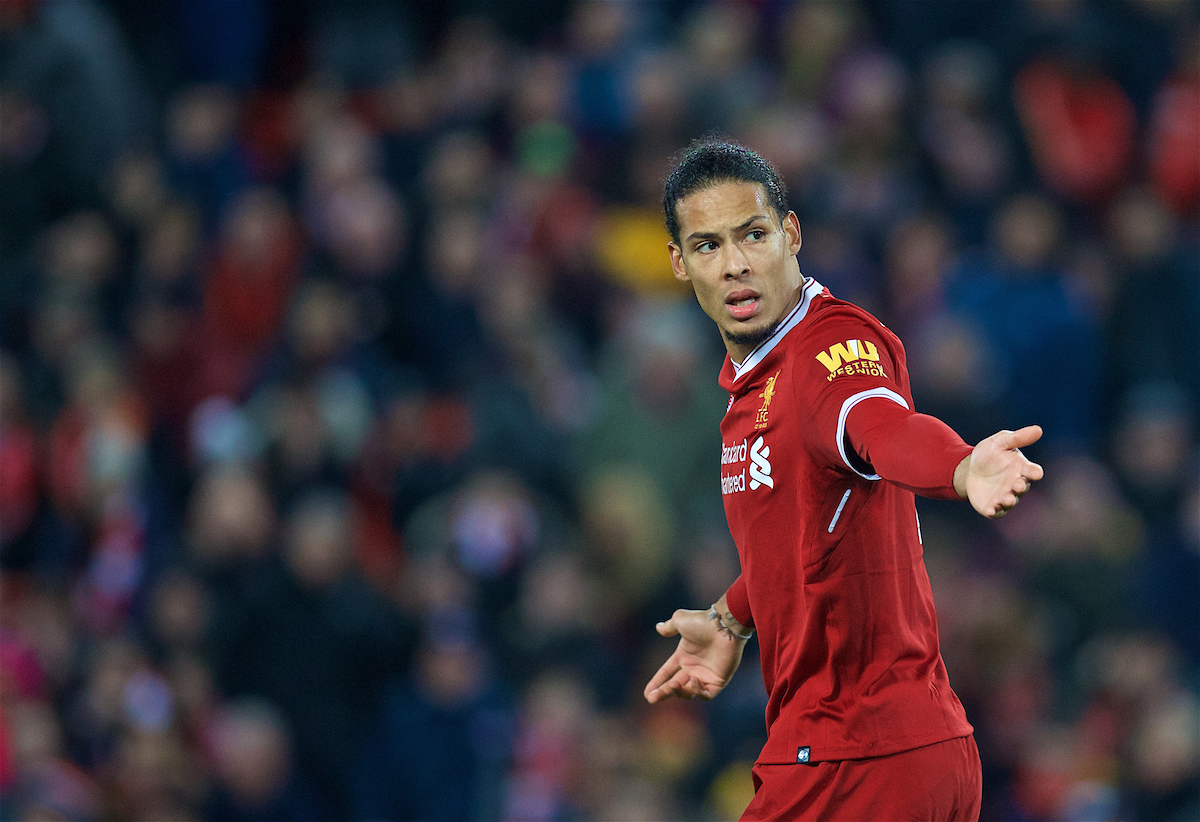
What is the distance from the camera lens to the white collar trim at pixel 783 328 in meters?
3.60

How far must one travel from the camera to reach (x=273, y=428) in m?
9.17

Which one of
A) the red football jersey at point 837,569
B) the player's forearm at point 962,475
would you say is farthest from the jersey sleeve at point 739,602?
the player's forearm at point 962,475

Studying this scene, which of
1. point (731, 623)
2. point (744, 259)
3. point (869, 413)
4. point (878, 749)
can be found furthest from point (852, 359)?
point (731, 623)

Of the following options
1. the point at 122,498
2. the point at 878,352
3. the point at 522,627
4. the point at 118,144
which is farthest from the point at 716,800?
the point at 118,144

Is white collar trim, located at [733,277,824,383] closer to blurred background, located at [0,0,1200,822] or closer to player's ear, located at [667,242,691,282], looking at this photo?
Result: player's ear, located at [667,242,691,282]

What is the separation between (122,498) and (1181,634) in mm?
6231

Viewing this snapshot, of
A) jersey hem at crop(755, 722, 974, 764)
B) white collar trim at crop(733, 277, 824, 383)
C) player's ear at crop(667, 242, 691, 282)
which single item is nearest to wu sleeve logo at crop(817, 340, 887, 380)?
white collar trim at crop(733, 277, 824, 383)

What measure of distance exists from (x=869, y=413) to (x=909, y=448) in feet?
0.60

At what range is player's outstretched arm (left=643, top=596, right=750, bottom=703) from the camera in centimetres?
407

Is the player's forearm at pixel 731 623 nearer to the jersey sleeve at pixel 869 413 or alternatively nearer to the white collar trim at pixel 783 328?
the white collar trim at pixel 783 328

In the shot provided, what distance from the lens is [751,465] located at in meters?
3.54

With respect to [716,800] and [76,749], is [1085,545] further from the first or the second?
[76,749]

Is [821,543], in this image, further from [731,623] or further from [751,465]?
[731,623]

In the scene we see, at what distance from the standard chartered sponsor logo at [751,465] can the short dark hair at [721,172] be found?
56 cm
